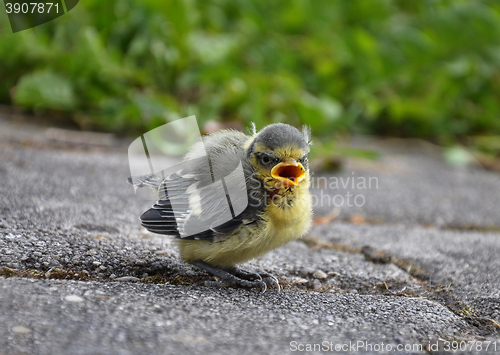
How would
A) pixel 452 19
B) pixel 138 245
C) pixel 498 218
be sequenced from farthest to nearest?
pixel 452 19 < pixel 498 218 < pixel 138 245

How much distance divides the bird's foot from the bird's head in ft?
1.06

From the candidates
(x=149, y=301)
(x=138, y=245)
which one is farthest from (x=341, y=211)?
(x=149, y=301)

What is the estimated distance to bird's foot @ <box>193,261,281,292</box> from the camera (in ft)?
5.40

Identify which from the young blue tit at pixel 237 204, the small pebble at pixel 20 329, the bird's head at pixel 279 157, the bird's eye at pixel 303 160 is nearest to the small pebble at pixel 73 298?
the small pebble at pixel 20 329

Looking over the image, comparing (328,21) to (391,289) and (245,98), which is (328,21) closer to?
(245,98)

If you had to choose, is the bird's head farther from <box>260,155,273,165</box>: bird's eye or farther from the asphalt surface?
the asphalt surface

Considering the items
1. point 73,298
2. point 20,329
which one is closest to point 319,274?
point 73,298

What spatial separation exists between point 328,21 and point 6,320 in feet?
14.1

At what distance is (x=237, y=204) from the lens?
169 cm

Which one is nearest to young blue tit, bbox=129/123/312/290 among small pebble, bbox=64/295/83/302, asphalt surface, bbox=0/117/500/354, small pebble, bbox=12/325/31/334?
asphalt surface, bbox=0/117/500/354

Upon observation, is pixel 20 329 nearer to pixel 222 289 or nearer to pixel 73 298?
pixel 73 298

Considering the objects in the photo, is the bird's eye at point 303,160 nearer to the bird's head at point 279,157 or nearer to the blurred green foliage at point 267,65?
the bird's head at point 279,157

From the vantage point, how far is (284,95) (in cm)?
391

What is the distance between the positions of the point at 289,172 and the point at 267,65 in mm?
2643
